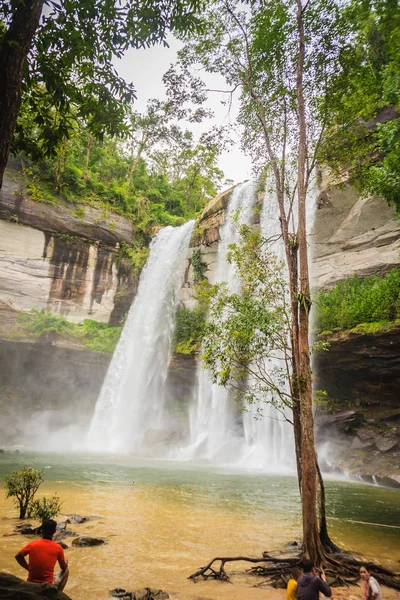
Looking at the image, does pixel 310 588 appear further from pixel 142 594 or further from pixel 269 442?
pixel 269 442

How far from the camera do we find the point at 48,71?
5.57 m

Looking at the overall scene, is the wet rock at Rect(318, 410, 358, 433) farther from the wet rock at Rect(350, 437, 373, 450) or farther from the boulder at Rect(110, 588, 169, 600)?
the boulder at Rect(110, 588, 169, 600)

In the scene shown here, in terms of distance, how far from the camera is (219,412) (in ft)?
73.9

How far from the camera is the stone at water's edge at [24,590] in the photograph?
9.59ft

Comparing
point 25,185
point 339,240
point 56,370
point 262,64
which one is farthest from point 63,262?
point 262,64

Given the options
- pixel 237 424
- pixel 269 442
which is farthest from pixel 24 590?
pixel 237 424

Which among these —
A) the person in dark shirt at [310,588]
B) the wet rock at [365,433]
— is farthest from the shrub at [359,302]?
the person in dark shirt at [310,588]

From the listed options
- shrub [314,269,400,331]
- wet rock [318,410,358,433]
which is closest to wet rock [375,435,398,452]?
wet rock [318,410,358,433]

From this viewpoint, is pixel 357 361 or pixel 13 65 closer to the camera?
pixel 13 65

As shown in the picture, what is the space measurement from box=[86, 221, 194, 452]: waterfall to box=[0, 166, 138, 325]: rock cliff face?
1.86 m

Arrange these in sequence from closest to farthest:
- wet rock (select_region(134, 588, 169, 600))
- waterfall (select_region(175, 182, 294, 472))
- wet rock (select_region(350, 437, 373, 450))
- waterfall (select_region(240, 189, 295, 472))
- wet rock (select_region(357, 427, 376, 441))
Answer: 1. wet rock (select_region(134, 588, 169, 600))
2. wet rock (select_region(350, 437, 373, 450))
3. wet rock (select_region(357, 427, 376, 441))
4. waterfall (select_region(240, 189, 295, 472))
5. waterfall (select_region(175, 182, 294, 472))

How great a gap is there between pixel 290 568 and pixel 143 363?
849 inches

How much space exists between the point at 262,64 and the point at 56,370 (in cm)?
2293

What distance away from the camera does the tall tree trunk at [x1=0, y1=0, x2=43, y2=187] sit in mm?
3758
